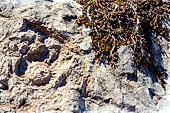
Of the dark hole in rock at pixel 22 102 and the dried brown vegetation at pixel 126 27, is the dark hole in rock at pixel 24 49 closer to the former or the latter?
the dark hole in rock at pixel 22 102

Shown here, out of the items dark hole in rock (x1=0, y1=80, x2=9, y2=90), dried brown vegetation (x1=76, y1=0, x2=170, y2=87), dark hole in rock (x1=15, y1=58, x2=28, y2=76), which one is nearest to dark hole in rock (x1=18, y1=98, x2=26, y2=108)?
dark hole in rock (x1=0, y1=80, x2=9, y2=90)

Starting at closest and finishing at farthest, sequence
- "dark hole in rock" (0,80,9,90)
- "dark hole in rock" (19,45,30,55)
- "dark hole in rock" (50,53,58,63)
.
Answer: "dark hole in rock" (0,80,9,90) < "dark hole in rock" (19,45,30,55) < "dark hole in rock" (50,53,58,63)

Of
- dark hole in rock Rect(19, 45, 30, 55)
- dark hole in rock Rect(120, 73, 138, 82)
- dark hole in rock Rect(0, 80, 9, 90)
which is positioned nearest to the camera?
dark hole in rock Rect(0, 80, 9, 90)

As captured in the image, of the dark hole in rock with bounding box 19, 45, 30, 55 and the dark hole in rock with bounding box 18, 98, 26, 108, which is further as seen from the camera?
the dark hole in rock with bounding box 19, 45, 30, 55

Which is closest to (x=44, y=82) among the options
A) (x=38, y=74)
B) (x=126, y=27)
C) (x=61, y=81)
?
(x=38, y=74)

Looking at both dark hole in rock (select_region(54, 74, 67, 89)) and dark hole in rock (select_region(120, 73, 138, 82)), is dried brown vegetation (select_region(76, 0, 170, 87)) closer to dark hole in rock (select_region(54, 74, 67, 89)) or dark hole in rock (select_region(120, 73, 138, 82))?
dark hole in rock (select_region(120, 73, 138, 82))

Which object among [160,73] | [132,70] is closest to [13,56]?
[132,70]
